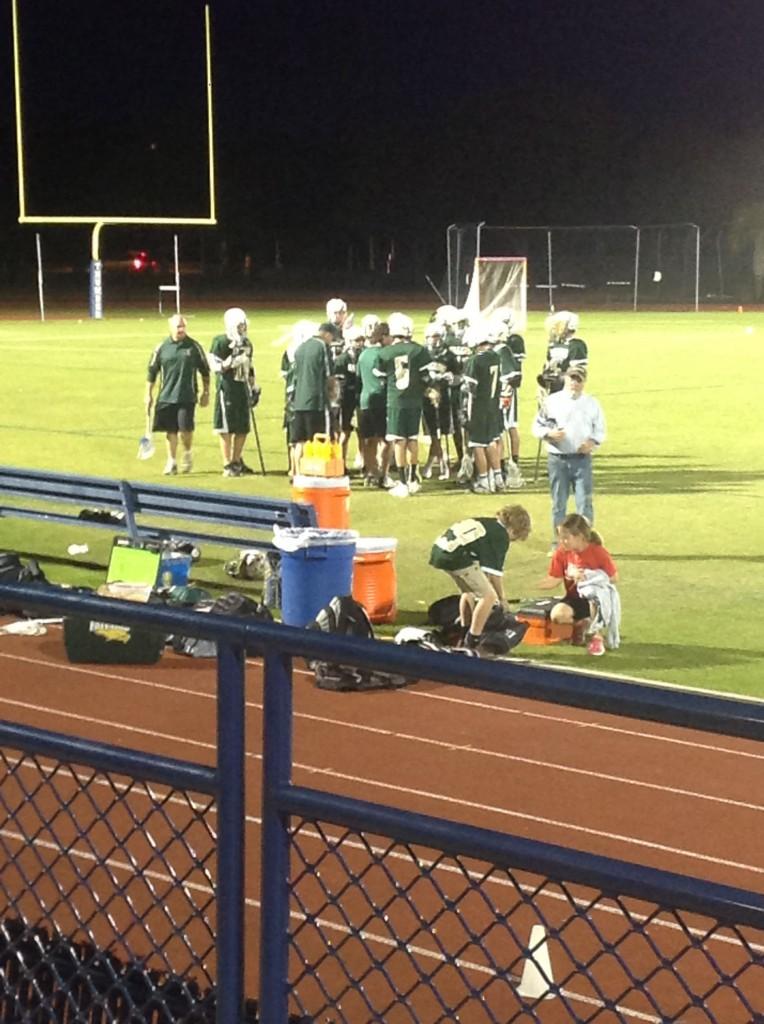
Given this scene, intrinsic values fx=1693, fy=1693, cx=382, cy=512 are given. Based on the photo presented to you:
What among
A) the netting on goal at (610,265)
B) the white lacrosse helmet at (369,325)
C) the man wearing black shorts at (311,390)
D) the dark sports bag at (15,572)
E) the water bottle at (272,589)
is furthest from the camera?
the netting on goal at (610,265)

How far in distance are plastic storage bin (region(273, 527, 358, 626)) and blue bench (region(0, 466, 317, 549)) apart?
3.05 feet

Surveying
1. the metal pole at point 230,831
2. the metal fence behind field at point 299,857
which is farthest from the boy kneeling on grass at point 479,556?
the metal pole at point 230,831

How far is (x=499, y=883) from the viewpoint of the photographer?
686 centimetres

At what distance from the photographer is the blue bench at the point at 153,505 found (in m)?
13.0

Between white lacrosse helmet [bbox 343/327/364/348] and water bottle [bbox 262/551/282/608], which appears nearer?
water bottle [bbox 262/551/282/608]

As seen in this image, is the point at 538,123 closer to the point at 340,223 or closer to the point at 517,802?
the point at 340,223

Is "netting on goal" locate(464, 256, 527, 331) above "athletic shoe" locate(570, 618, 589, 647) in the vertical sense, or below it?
above

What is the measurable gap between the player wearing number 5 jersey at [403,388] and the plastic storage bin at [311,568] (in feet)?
22.4

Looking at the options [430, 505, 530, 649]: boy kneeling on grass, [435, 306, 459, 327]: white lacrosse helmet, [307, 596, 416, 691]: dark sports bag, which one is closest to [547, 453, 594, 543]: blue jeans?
[430, 505, 530, 649]: boy kneeling on grass

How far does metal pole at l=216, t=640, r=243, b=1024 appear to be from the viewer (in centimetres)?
337

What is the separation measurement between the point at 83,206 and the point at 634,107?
2884cm

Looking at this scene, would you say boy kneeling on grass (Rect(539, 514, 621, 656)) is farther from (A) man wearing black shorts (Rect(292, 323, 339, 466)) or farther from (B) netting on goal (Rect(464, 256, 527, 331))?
(B) netting on goal (Rect(464, 256, 527, 331))

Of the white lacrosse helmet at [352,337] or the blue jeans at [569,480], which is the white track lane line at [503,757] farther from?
the white lacrosse helmet at [352,337]

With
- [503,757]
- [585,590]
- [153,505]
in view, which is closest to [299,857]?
[503,757]
